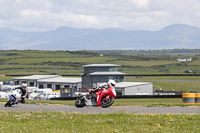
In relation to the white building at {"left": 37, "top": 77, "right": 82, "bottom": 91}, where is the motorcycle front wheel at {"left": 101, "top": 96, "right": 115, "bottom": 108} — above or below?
below

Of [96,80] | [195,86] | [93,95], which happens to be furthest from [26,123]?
[195,86]

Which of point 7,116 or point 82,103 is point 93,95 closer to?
point 82,103

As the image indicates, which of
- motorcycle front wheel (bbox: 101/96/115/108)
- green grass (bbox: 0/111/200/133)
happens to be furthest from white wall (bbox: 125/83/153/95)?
green grass (bbox: 0/111/200/133)

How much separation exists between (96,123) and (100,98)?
7936mm

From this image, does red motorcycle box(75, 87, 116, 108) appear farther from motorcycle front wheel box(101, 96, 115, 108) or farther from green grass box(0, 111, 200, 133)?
green grass box(0, 111, 200, 133)

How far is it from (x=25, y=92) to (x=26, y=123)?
39.6 feet

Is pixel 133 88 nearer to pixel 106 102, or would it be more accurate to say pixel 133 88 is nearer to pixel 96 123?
pixel 106 102

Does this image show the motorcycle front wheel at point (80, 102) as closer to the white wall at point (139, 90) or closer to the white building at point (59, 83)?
the white wall at point (139, 90)

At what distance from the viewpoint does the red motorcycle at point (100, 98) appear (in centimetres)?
2444

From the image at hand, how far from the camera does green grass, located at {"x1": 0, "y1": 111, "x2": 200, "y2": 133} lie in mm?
14828

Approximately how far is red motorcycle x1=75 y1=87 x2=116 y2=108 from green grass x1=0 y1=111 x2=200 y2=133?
5.54 m

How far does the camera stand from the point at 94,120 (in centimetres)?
1747

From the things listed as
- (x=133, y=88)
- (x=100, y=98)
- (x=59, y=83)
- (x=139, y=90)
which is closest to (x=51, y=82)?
(x=59, y=83)

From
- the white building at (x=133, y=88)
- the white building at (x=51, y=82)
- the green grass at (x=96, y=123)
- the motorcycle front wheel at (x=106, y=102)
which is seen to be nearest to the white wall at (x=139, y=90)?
the white building at (x=133, y=88)
